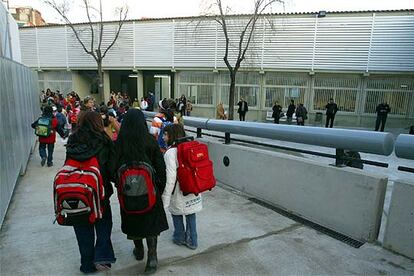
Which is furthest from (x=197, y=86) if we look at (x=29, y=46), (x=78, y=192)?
(x=78, y=192)

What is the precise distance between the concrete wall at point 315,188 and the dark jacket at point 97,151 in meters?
2.59

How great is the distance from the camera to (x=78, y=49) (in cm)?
2267

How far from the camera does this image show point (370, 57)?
54.7 ft

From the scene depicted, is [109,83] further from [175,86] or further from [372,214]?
[372,214]

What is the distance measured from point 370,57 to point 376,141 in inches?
612

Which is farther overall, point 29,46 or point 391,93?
point 29,46

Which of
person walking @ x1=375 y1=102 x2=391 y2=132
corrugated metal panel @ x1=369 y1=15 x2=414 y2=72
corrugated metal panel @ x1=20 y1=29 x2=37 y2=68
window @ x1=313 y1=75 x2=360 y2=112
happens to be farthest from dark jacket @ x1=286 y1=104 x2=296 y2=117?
corrugated metal panel @ x1=20 y1=29 x2=37 y2=68

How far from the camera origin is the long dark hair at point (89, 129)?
8.82 feet

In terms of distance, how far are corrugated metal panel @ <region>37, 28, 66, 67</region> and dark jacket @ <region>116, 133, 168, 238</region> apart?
23373 millimetres

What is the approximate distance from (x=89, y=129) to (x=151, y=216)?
954mm

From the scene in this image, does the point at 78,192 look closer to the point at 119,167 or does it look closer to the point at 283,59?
the point at 119,167

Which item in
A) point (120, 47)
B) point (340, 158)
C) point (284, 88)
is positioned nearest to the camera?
point (340, 158)

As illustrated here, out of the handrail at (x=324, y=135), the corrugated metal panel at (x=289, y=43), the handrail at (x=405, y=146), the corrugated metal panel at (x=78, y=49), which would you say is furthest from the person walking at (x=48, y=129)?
the corrugated metal panel at (x=78, y=49)

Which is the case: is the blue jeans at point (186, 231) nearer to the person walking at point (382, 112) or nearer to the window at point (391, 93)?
the person walking at point (382, 112)
